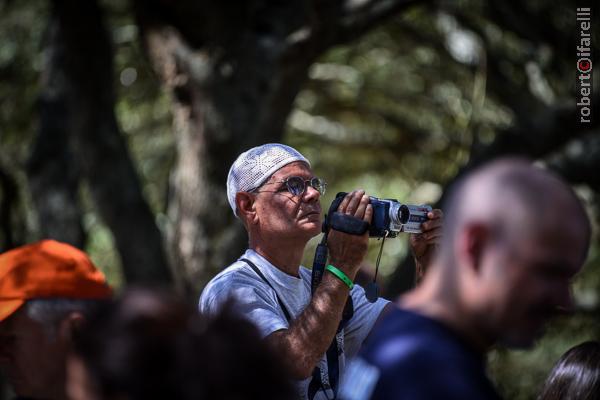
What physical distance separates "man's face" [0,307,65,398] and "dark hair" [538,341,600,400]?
6.03 feet

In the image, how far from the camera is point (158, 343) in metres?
1.77

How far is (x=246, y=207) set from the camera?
12.4 feet

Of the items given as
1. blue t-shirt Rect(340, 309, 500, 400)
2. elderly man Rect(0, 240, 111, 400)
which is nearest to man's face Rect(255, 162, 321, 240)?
elderly man Rect(0, 240, 111, 400)

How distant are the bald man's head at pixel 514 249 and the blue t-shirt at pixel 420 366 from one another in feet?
0.27

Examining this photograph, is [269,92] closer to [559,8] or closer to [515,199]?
[559,8]

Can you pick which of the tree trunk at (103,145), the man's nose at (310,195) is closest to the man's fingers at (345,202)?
the man's nose at (310,195)

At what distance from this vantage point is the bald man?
193 centimetres

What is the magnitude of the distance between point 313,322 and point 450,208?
1281 millimetres

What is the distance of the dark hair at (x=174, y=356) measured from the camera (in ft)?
5.70

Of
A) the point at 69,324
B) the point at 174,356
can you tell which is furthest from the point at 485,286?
the point at 69,324

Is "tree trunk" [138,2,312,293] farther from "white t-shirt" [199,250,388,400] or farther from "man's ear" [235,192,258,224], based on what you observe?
"white t-shirt" [199,250,388,400]

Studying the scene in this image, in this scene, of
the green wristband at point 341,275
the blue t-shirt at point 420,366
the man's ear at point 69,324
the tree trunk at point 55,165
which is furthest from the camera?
the tree trunk at point 55,165

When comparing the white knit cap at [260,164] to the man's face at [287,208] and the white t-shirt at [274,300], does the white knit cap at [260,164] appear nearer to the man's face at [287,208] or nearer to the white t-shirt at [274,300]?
the man's face at [287,208]

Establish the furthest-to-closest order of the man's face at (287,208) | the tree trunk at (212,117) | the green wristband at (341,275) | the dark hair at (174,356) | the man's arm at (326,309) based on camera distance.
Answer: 1. the tree trunk at (212,117)
2. the man's face at (287,208)
3. the green wristband at (341,275)
4. the man's arm at (326,309)
5. the dark hair at (174,356)
